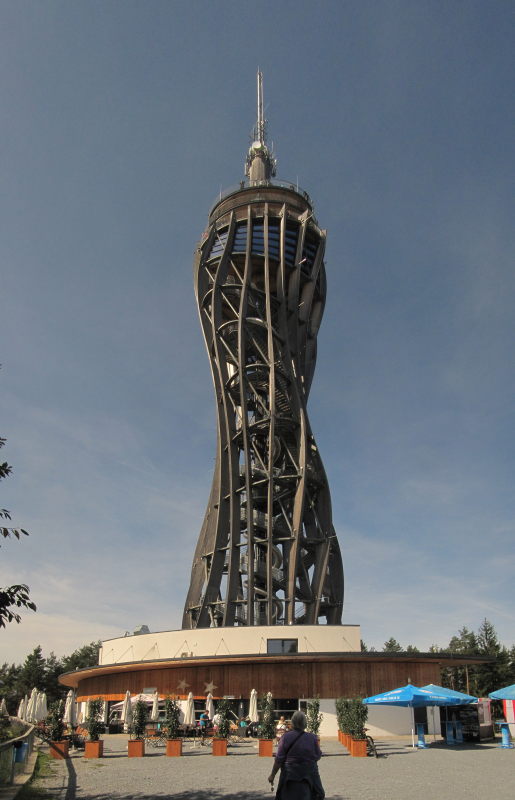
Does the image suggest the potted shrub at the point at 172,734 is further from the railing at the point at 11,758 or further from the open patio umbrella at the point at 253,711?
the open patio umbrella at the point at 253,711

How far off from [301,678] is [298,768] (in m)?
22.8

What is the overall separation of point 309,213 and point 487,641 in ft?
168

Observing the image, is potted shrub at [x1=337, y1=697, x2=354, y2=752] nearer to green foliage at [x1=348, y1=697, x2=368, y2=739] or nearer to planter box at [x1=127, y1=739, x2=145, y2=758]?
green foliage at [x1=348, y1=697, x2=368, y2=739]

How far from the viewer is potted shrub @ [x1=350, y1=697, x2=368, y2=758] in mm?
16938

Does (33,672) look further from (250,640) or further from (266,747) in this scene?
(266,747)

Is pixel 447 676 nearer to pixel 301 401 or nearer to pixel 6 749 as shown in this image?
pixel 301 401

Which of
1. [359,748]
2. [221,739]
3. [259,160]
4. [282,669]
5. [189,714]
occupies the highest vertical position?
[259,160]

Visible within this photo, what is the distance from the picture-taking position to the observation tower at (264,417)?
121 ft

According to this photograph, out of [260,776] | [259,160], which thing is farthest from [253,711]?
[259,160]

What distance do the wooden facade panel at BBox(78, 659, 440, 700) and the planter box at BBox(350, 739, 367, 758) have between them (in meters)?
9.63

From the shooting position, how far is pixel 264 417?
4166 cm

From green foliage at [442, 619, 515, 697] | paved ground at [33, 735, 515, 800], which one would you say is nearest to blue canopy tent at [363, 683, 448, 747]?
paved ground at [33, 735, 515, 800]

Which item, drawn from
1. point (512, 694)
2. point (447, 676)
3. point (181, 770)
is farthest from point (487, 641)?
point (181, 770)

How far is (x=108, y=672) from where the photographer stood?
32156mm
